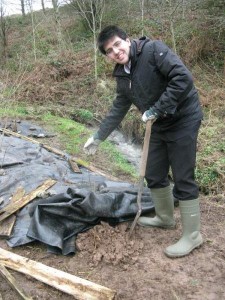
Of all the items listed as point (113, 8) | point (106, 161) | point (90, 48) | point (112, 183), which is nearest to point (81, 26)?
point (113, 8)

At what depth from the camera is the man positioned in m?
2.86

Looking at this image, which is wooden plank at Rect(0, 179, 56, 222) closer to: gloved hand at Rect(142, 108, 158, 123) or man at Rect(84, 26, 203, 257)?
man at Rect(84, 26, 203, 257)

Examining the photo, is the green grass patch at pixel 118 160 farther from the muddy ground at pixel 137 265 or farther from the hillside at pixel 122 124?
the muddy ground at pixel 137 265

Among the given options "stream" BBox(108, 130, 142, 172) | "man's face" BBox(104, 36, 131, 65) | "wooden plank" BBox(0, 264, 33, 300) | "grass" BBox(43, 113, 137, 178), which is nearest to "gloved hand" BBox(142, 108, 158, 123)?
"man's face" BBox(104, 36, 131, 65)

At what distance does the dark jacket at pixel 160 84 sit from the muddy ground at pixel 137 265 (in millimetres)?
1156

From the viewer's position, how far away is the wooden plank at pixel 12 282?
287 cm

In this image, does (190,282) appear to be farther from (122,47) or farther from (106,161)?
(106,161)

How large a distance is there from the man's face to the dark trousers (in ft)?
2.41

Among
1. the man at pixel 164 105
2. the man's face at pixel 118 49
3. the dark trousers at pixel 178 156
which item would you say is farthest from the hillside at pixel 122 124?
the man's face at pixel 118 49

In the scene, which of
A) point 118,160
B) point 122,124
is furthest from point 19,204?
point 122,124

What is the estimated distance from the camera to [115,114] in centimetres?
359

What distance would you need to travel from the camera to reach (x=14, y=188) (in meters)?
4.59

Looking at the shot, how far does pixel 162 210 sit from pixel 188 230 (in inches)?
16.6

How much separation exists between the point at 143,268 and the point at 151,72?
170 cm
